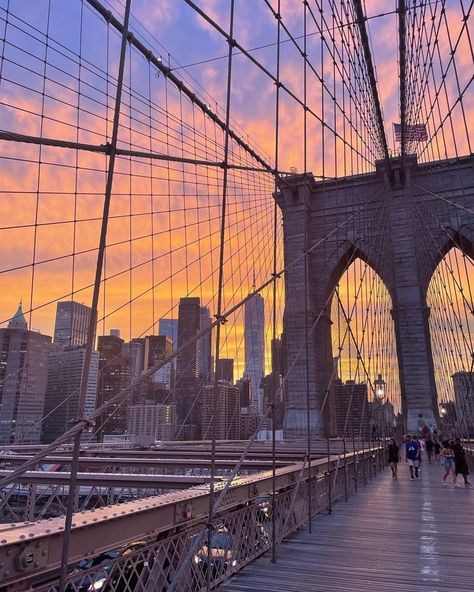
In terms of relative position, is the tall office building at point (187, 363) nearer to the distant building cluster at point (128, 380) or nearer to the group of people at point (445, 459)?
the distant building cluster at point (128, 380)

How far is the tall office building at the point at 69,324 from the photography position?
8.38m

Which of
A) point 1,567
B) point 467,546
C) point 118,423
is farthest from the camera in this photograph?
point 118,423

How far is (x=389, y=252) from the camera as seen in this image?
29359 millimetres

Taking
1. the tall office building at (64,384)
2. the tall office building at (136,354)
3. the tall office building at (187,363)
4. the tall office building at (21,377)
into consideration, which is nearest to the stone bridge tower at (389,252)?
the tall office building at (187,363)

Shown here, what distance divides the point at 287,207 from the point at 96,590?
97.0 feet

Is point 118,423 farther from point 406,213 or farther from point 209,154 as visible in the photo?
point 406,213

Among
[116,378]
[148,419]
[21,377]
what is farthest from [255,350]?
[21,377]

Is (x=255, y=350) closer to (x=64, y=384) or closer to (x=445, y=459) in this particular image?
(x=445, y=459)

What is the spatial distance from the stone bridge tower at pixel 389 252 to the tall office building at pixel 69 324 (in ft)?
59.8

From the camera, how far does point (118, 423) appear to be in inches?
591

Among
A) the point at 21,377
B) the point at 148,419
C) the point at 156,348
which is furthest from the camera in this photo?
the point at 148,419

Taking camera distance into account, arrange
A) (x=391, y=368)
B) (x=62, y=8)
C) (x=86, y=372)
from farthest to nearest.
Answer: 1. (x=391, y=368)
2. (x=62, y=8)
3. (x=86, y=372)

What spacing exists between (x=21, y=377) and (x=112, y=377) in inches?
165

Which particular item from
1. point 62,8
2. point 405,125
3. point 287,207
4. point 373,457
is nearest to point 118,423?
point 373,457
